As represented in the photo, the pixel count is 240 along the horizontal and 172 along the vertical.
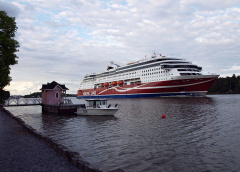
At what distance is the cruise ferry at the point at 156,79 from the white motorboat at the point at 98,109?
43.6 meters

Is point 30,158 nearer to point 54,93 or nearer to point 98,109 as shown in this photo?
point 98,109

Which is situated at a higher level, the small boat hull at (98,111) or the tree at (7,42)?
the tree at (7,42)

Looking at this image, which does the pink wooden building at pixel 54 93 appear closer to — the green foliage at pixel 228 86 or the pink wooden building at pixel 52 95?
the pink wooden building at pixel 52 95

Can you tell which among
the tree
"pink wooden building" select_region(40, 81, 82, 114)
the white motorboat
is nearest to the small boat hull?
the white motorboat

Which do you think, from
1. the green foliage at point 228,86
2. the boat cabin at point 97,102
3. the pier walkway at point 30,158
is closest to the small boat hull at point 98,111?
the boat cabin at point 97,102

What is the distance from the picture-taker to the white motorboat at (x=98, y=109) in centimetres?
2723

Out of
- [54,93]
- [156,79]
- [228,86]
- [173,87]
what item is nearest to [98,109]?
[54,93]

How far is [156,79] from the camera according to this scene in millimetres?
73562

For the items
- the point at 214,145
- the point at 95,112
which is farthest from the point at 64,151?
the point at 95,112

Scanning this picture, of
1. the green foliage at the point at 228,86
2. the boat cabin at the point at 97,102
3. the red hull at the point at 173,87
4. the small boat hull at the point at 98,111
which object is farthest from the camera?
the green foliage at the point at 228,86

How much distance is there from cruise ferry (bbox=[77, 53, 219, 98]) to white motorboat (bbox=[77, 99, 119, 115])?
43634 millimetres

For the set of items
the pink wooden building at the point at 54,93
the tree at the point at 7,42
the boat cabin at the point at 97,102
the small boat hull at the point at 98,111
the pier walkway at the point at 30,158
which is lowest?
the pier walkway at the point at 30,158

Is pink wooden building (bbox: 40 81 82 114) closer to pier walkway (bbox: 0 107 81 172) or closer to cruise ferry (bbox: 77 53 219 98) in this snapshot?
pier walkway (bbox: 0 107 81 172)

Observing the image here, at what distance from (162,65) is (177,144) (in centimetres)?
6248
